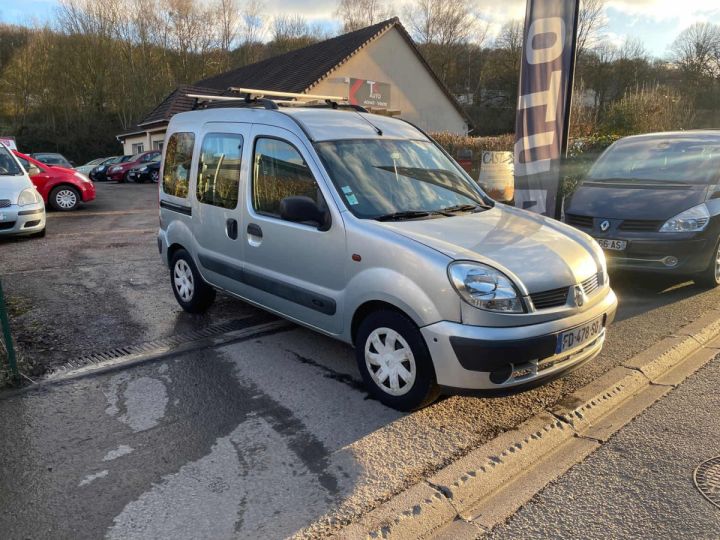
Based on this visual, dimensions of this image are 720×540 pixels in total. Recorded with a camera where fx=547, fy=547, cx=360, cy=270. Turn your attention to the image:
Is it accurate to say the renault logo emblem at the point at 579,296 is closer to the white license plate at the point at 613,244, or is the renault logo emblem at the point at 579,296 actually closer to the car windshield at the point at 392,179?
the car windshield at the point at 392,179

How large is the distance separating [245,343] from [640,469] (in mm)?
3165

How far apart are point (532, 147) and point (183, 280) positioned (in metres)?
4.87

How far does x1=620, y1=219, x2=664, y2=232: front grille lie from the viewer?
596cm

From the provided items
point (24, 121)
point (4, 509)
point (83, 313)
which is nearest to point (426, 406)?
point (4, 509)

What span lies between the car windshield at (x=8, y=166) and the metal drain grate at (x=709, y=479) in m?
10.9

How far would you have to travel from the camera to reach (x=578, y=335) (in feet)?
11.0

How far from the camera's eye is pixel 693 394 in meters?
3.85

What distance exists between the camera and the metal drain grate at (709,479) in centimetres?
275

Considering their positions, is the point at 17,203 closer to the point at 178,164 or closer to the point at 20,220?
the point at 20,220

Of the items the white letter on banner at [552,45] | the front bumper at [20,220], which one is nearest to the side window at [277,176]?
the white letter on banner at [552,45]

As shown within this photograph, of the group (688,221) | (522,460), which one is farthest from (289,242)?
(688,221)

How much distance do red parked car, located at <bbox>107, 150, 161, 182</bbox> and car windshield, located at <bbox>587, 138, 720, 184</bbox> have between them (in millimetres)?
23915

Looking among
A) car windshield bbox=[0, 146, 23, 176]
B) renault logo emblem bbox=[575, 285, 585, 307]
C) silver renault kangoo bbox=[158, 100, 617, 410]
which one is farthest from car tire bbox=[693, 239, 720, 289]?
car windshield bbox=[0, 146, 23, 176]

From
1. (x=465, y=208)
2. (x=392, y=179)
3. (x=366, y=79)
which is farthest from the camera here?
(x=366, y=79)
